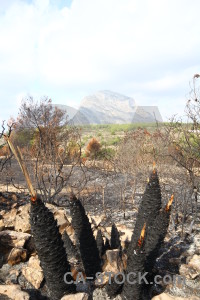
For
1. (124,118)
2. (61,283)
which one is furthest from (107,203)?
(124,118)

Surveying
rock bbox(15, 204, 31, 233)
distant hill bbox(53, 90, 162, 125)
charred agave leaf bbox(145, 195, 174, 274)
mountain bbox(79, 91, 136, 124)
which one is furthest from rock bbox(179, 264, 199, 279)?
mountain bbox(79, 91, 136, 124)

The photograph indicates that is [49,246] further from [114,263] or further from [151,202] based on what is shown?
[151,202]

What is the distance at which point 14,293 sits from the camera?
11.5ft

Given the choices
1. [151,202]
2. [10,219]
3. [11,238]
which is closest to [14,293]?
[11,238]

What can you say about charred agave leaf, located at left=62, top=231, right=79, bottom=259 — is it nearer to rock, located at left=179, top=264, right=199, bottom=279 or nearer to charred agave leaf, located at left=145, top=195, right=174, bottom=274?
charred agave leaf, located at left=145, top=195, right=174, bottom=274

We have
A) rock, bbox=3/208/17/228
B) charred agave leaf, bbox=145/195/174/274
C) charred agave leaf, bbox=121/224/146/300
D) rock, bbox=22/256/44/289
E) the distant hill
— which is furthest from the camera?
the distant hill

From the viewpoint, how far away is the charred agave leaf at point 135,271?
2.99 meters

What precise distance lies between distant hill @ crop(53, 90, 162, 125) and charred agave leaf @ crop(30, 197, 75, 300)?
8085 cm

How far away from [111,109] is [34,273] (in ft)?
383

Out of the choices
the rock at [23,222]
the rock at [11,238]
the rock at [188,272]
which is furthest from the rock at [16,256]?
the rock at [188,272]

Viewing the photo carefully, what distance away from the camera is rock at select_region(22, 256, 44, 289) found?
4213 mm

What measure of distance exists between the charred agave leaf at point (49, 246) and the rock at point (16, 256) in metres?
1.80

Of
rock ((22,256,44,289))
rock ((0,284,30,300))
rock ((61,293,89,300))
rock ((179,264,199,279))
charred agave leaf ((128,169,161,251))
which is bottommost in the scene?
rock ((179,264,199,279))

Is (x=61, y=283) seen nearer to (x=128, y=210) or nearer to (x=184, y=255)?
(x=184, y=255)
